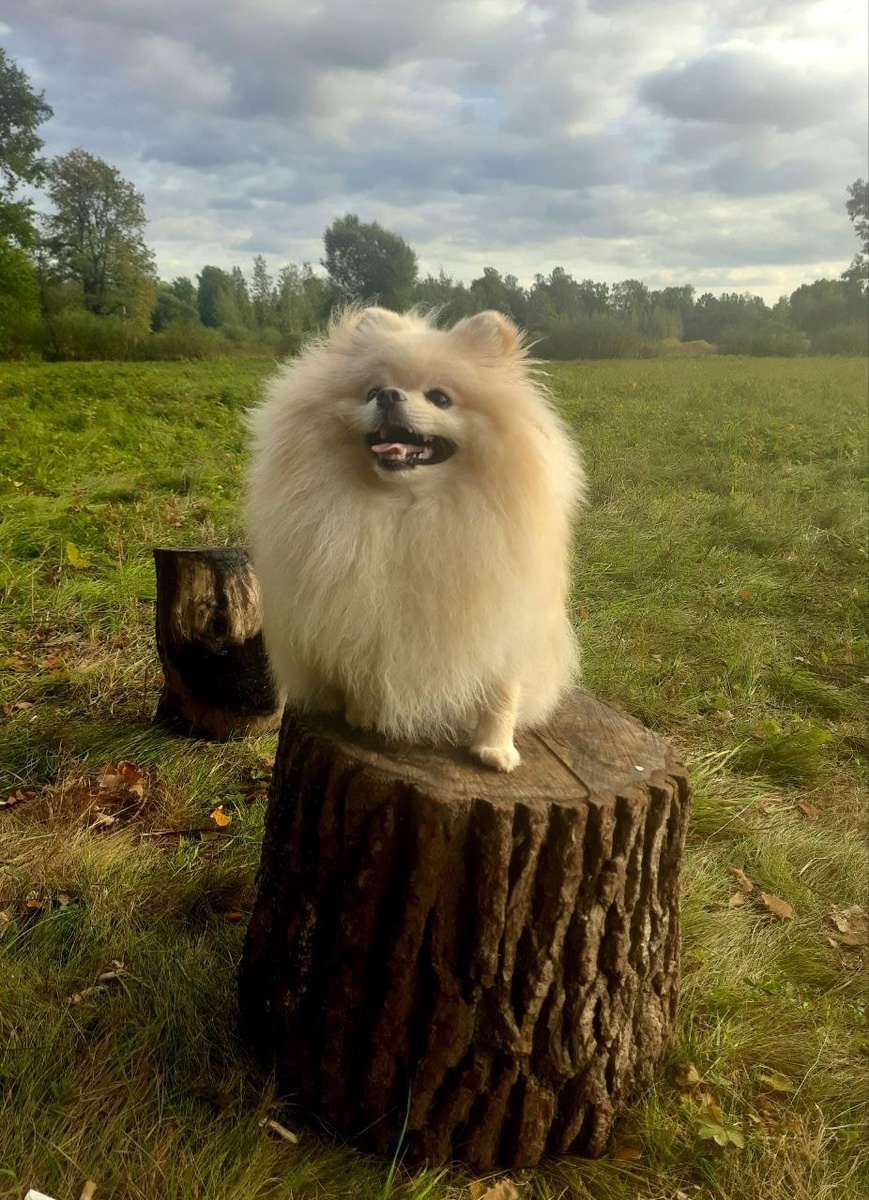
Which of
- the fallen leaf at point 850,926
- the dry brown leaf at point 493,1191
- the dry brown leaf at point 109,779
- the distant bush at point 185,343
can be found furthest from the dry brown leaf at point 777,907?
the distant bush at point 185,343

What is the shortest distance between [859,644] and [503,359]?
333 cm

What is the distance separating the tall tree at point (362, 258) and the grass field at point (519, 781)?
1.87 feet

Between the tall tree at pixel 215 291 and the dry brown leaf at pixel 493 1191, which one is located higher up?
the tall tree at pixel 215 291

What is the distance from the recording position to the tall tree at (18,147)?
3072 mm

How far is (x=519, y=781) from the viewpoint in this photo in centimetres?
186

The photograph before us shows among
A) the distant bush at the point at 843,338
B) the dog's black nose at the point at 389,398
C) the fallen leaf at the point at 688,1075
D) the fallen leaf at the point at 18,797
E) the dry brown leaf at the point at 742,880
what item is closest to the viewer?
the dog's black nose at the point at 389,398

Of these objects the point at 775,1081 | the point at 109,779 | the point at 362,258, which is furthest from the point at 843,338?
the point at 109,779

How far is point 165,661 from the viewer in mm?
3559

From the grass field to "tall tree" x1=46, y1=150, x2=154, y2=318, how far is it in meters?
0.35

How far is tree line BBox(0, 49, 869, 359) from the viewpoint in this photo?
3072 millimetres

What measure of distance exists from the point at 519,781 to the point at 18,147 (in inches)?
127

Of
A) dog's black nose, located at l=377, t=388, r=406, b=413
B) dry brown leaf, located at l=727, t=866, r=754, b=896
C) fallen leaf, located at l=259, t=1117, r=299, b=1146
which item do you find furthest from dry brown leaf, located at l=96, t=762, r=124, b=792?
dry brown leaf, located at l=727, t=866, r=754, b=896

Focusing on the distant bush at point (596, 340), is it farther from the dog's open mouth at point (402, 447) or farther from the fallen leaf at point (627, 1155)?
the fallen leaf at point (627, 1155)

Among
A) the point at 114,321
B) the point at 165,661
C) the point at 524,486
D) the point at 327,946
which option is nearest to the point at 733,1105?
the point at 327,946
